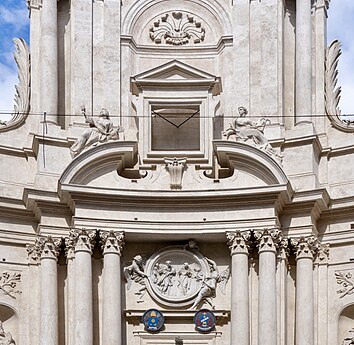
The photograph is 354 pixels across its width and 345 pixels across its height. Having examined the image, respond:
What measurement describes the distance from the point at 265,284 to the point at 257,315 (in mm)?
663

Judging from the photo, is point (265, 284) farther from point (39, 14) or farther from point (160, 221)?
point (39, 14)

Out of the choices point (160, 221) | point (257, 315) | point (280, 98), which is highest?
point (280, 98)

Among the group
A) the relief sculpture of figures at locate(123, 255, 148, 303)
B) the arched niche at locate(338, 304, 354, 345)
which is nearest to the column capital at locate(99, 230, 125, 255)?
the relief sculpture of figures at locate(123, 255, 148, 303)

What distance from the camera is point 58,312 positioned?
28438 millimetres

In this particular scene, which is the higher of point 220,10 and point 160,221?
point 220,10

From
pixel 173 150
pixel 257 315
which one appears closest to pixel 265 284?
pixel 257 315

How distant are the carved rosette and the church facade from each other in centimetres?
3

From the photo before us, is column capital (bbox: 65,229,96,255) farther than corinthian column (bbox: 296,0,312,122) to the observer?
No

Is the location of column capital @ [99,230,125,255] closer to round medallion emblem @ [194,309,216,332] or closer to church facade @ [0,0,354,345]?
church facade @ [0,0,354,345]

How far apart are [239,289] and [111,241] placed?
8.05 ft

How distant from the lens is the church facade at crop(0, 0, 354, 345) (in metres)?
28.4

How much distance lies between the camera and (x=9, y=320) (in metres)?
28.7

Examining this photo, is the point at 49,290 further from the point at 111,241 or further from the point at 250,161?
the point at 250,161

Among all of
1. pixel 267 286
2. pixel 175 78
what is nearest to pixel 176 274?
pixel 267 286
